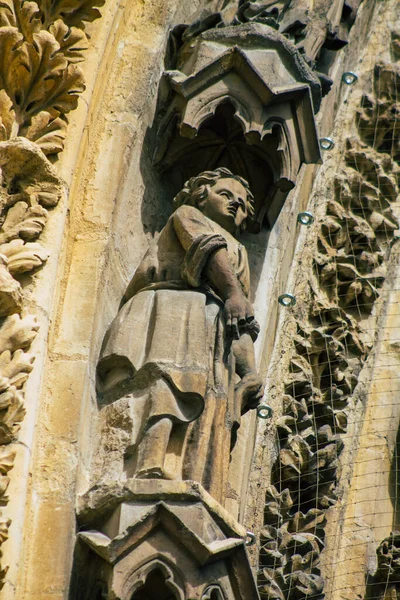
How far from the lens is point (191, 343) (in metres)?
6.36

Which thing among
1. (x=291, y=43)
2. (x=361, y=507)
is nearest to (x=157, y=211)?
(x=291, y=43)

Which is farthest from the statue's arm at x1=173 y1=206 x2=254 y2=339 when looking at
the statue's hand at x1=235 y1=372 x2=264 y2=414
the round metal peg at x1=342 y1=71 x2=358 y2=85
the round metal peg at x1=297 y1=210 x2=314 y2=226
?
the round metal peg at x1=342 y1=71 x2=358 y2=85

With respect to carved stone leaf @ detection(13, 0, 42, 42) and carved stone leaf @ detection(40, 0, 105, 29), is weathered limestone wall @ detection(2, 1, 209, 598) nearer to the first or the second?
carved stone leaf @ detection(40, 0, 105, 29)

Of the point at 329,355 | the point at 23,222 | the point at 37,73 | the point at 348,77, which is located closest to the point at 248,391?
the point at 23,222

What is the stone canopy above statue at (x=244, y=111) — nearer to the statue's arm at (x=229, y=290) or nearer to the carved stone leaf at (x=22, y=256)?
the statue's arm at (x=229, y=290)

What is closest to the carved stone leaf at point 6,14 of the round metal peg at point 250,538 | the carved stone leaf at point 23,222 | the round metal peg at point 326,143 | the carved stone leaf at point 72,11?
the carved stone leaf at point 72,11

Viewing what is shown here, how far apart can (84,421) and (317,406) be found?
64.0 inches

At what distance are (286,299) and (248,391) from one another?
122cm

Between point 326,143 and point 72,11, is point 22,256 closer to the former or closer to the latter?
point 72,11

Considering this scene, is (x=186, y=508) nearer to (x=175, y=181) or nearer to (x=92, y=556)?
(x=92, y=556)

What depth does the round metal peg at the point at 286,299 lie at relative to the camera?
7598 millimetres

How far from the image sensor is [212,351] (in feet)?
21.1

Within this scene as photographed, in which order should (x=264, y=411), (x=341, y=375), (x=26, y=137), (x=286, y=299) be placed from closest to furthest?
1. (x=26, y=137)
2. (x=264, y=411)
3. (x=286, y=299)
4. (x=341, y=375)

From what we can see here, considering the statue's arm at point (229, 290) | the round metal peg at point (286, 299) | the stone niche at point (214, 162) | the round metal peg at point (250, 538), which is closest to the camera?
the stone niche at point (214, 162)
